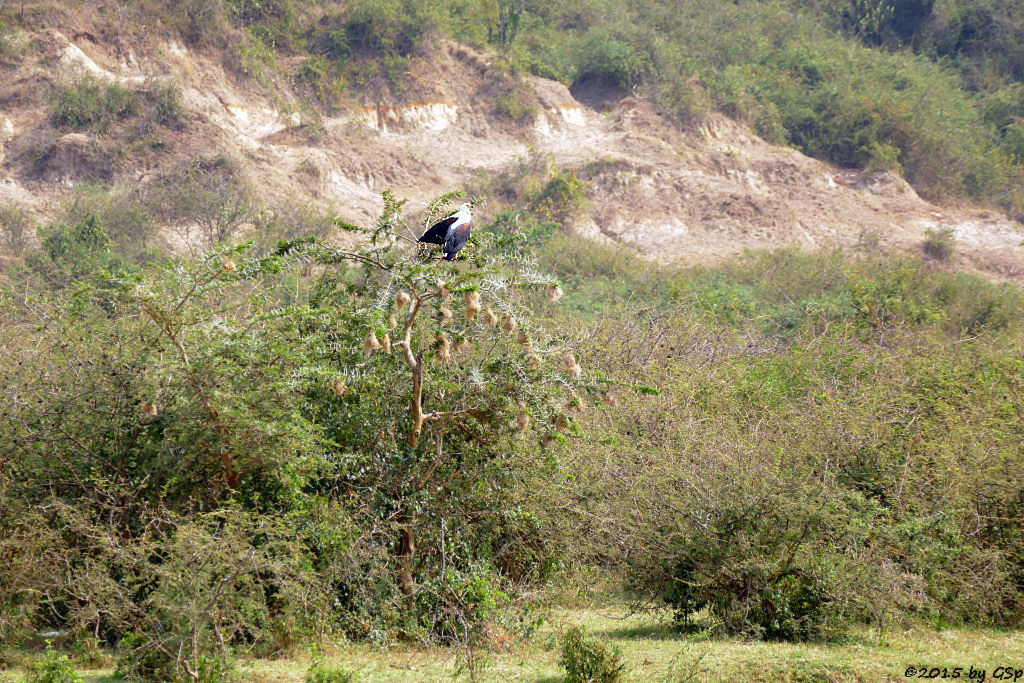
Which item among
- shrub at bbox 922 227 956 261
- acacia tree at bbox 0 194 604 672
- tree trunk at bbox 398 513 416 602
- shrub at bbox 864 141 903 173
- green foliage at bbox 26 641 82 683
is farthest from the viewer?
shrub at bbox 864 141 903 173

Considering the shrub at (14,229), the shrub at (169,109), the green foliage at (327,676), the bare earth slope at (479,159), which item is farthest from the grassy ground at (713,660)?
the shrub at (169,109)

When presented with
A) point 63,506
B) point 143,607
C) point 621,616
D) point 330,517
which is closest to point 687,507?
point 621,616

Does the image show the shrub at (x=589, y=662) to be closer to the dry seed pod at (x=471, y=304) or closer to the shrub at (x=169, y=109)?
the dry seed pod at (x=471, y=304)

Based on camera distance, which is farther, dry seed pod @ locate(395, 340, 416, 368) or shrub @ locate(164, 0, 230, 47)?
shrub @ locate(164, 0, 230, 47)

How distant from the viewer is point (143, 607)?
511 cm

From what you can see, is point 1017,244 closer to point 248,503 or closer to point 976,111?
point 976,111

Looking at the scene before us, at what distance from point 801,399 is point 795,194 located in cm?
1526

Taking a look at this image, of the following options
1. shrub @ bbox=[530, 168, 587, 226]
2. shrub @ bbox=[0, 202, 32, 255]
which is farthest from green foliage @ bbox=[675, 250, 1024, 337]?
shrub @ bbox=[0, 202, 32, 255]

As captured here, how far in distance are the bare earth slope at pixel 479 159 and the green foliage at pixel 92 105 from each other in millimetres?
291

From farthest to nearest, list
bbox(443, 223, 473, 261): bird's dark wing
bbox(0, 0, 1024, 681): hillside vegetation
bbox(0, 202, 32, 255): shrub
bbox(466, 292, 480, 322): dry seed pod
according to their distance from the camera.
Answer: bbox(0, 202, 32, 255): shrub < bbox(443, 223, 473, 261): bird's dark wing < bbox(0, 0, 1024, 681): hillside vegetation < bbox(466, 292, 480, 322): dry seed pod

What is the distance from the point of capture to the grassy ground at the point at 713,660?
491 cm

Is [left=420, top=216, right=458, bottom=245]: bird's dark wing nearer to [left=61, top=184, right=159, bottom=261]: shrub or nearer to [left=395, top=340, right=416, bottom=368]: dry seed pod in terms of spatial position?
[left=395, top=340, right=416, bottom=368]: dry seed pod

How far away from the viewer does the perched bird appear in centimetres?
570

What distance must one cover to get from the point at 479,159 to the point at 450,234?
16.9m
